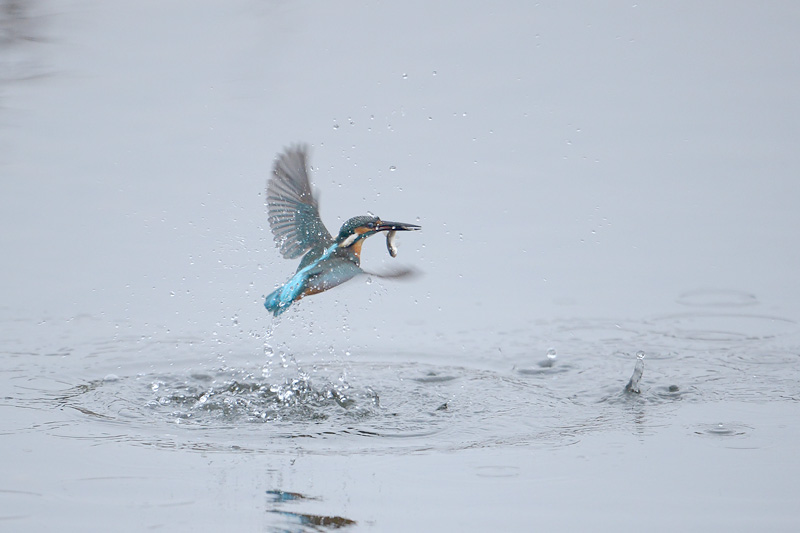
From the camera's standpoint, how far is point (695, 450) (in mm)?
4547

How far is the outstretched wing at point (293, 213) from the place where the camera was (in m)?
5.60

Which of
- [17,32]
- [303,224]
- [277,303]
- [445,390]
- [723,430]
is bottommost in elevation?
[723,430]

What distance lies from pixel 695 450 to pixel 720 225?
9.26ft

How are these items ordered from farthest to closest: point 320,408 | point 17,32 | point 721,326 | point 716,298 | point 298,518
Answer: point 17,32 → point 716,298 → point 721,326 → point 320,408 → point 298,518

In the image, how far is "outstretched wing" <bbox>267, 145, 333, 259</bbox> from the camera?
560 centimetres

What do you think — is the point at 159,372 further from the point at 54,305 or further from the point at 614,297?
the point at 614,297

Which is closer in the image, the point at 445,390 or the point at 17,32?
the point at 445,390

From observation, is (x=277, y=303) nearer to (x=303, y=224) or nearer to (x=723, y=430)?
(x=303, y=224)

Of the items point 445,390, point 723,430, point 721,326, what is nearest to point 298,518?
point 445,390

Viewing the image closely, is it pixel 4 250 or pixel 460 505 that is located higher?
pixel 4 250

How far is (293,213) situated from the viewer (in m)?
5.65

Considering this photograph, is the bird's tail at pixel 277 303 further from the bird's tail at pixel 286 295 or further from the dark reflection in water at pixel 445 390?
the dark reflection in water at pixel 445 390

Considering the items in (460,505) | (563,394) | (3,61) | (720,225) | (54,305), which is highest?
(3,61)

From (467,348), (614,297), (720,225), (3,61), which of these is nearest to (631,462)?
(467,348)
